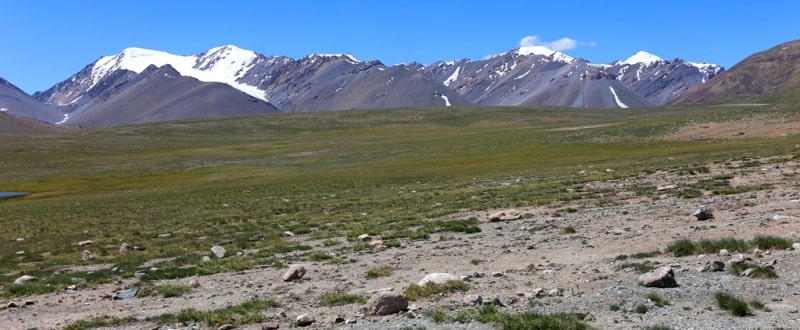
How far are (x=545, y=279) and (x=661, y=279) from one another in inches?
107

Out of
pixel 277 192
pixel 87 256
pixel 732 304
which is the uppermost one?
pixel 732 304

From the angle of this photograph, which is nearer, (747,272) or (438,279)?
(747,272)

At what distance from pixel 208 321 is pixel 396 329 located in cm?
419

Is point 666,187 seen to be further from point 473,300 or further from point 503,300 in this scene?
point 473,300

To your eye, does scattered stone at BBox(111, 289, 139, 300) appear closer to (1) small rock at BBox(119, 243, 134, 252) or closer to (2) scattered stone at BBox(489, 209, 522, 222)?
(1) small rock at BBox(119, 243, 134, 252)

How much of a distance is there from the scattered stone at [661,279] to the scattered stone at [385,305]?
5086mm

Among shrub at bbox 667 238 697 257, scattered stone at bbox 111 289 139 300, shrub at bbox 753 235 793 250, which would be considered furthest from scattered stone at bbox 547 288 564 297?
scattered stone at bbox 111 289 139 300

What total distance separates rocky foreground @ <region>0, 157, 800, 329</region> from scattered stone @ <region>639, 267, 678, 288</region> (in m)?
0.03

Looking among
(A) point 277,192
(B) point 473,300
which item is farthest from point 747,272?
(A) point 277,192

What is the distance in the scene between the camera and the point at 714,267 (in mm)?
14352

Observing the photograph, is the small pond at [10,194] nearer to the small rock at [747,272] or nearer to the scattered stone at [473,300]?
the scattered stone at [473,300]

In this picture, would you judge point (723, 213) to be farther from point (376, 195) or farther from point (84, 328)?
point (376, 195)

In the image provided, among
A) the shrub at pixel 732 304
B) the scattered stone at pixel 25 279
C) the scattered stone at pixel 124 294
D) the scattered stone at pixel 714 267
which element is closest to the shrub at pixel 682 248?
the scattered stone at pixel 714 267

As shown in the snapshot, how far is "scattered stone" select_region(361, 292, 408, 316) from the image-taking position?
13020mm
